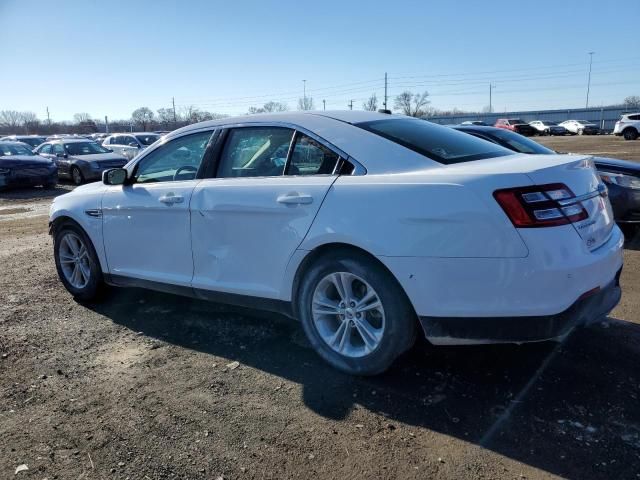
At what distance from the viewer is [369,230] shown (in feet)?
10.3

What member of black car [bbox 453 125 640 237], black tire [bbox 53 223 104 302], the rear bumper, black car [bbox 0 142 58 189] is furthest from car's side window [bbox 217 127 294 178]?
black car [bbox 0 142 58 189]

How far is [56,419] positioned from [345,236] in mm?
1995

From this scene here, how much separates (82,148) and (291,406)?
18.2 metres

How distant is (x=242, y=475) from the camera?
103 inches

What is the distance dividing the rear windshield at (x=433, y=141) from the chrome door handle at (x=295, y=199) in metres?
0.63

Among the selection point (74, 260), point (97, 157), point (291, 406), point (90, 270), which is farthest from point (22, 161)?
point (291, 406)

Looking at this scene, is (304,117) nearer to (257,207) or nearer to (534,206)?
(257,207)

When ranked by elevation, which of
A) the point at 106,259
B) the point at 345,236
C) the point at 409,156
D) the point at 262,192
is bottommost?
the point at 106,259

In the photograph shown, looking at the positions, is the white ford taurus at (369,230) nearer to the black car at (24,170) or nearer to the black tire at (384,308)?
the black tire at (384,308)

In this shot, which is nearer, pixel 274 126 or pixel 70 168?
pixel 274 126

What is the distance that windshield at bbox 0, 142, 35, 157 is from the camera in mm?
16806

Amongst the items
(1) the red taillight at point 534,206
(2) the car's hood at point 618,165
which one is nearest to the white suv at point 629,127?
(2) the car's hood at point 618,165

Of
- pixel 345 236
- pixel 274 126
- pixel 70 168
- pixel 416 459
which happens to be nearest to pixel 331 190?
pixel 345 236

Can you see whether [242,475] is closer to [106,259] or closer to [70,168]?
[106,259]
